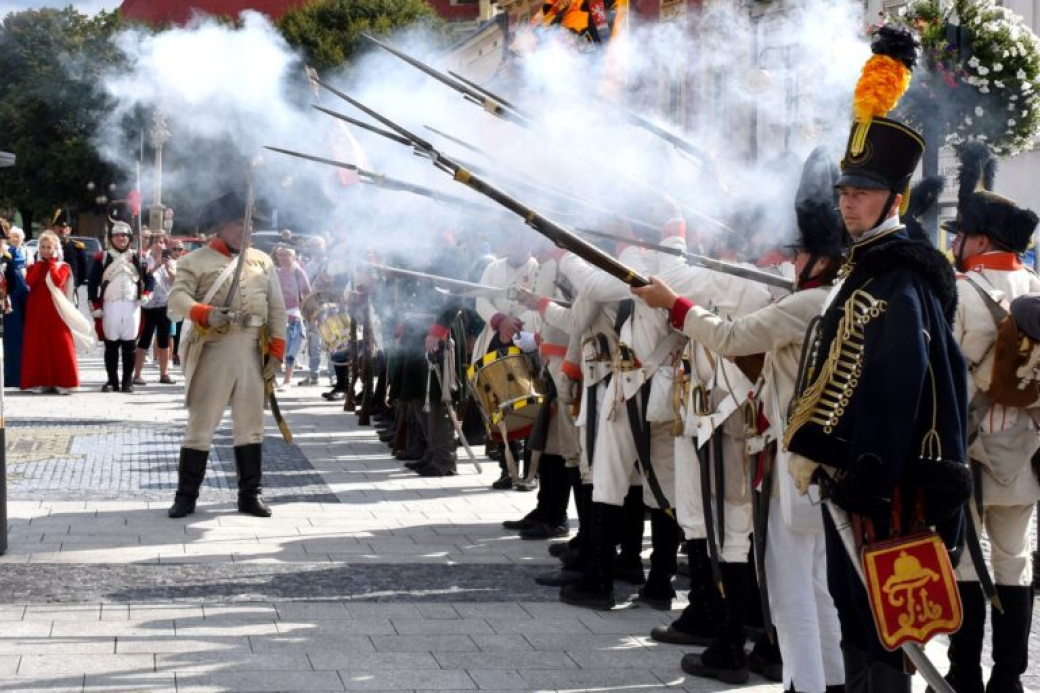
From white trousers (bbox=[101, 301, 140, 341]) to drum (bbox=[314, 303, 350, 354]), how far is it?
258 centimetres

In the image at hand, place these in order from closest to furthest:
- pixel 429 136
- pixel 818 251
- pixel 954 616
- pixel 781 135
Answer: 1. pixel 954 616
2. pixel 818 251
3. pixel 781 135
4. pixel 429 136

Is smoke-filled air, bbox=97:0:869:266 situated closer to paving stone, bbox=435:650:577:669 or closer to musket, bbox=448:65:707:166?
musket, bbox=448:65:707:166

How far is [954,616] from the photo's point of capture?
4.28 metres

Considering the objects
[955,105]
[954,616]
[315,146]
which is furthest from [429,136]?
[954,616]

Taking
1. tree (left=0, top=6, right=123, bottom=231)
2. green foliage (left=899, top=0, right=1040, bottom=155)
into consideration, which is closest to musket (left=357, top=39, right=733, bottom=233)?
green foliage (left=899, top=0, right=1040, bottom=155)

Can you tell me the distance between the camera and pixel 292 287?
66.1 feet

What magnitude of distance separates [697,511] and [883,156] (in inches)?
98.1

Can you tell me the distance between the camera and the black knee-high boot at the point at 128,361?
19766mm

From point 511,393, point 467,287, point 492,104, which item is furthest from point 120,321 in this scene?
point 492,104

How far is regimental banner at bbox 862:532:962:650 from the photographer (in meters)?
4.23

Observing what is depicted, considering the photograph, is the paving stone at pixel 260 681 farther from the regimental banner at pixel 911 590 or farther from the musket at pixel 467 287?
the musket at pixel 467 287

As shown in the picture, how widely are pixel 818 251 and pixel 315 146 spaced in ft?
36.6

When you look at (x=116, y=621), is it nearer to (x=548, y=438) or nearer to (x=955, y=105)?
(x=548, y=438)

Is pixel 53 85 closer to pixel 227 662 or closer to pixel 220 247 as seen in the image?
pixel 220 247
